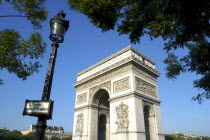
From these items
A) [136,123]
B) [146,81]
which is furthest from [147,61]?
[136,123]

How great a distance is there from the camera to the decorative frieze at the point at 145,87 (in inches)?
689

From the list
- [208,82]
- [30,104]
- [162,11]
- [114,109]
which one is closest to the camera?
[30,104]

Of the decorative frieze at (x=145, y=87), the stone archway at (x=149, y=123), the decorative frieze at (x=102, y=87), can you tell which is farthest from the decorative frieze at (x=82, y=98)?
the stone archway at (x=149, y=123)

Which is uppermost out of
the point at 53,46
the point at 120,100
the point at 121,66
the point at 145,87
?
the point at 121,66

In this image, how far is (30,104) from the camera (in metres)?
3.17

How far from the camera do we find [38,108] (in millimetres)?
3090

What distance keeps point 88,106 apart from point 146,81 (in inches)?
289

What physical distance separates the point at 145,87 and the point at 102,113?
6.60 meters

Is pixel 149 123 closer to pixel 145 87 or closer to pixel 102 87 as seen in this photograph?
pixel 145 87

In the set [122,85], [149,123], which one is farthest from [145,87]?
[149,123]

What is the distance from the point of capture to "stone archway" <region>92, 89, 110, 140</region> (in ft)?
68.9

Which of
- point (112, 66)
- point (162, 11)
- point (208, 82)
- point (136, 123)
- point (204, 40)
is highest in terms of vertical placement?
point (112, 66)

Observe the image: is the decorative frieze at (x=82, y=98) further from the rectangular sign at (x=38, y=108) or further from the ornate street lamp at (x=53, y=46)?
the rectangular sign at (x=38, y=108)

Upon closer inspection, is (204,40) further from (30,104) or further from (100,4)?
(30,104)
